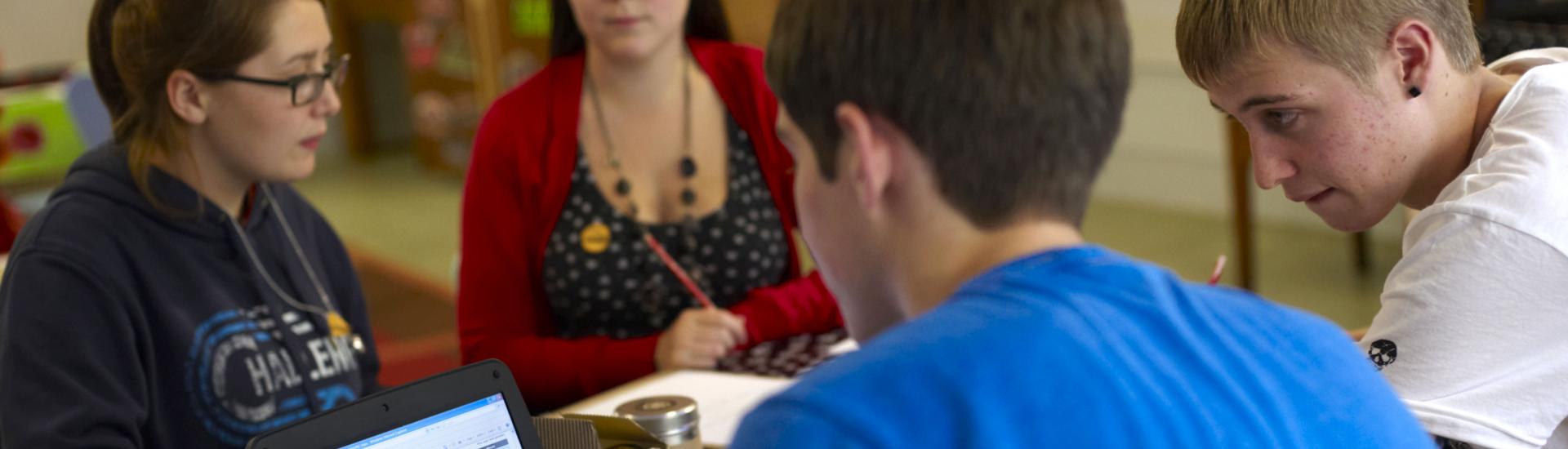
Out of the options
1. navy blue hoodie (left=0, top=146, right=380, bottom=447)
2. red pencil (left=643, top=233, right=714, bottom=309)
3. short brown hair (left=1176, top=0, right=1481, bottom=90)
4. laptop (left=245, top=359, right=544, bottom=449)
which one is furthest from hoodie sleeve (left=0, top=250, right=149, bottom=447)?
short brown hair (left=1176, top=0, right=1481, bottom=90)

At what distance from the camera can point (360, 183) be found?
6348 mm

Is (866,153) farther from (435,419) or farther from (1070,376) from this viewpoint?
(435,419)

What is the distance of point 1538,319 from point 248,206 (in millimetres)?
1288

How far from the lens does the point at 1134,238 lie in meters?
4.41

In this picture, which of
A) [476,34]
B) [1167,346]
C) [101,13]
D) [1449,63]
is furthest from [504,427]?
[476,34]

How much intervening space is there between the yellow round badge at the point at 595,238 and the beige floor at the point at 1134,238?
218 cm

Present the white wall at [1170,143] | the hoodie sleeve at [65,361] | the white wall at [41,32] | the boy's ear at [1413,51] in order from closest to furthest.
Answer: the boy's ear at [1413,51] → the hoodie sleeve at [65,361] → the white wall at [1170,143] → the white wall at [41,32]

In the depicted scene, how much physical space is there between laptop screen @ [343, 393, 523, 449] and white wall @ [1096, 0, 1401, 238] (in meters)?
3.50

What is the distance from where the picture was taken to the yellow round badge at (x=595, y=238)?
185 centimetres

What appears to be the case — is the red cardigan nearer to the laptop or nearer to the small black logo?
the laptop

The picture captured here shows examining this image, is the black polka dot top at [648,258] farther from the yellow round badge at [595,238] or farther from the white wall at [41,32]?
the white wall at [41,32]

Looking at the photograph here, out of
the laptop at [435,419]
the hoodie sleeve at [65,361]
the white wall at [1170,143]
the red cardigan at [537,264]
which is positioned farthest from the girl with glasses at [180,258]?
the white wall at [1170,143]

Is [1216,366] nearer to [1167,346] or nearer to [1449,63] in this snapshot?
[1167,346]

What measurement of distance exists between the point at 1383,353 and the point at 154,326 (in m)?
1.12
